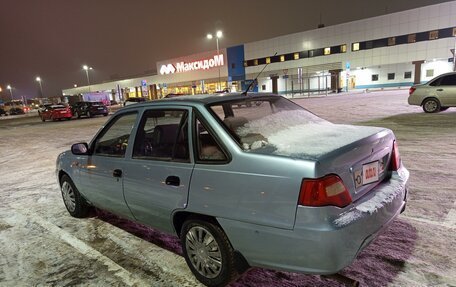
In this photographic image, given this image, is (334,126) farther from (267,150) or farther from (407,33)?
(407,33)

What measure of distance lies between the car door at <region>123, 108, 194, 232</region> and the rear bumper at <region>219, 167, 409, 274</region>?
0.60 metres

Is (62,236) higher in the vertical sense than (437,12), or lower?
lower

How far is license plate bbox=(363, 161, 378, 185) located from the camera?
2662mm

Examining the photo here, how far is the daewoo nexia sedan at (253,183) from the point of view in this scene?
2.29 metres

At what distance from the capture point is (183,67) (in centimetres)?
6406

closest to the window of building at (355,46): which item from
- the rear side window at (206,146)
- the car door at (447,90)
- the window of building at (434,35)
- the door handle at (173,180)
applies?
the window of building at (434,35)

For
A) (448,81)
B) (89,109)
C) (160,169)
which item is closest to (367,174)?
(160,169)

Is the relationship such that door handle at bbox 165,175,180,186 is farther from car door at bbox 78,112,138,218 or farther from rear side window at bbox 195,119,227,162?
car door at bbox 78,112,138,218

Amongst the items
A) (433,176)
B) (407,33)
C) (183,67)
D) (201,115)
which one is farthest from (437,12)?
(201,115)

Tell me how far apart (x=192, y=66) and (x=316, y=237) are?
6237 centimetres

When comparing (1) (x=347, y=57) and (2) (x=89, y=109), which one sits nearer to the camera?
(2) (x=89, y=109)

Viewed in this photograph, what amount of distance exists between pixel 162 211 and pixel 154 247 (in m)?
0.87

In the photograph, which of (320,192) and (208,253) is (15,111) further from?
(320,192)

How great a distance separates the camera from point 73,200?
15.8 feet
